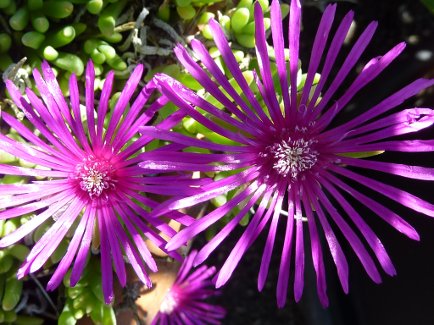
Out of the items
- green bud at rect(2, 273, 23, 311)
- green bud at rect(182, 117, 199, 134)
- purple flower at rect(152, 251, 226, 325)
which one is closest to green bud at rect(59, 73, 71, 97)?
green bud at rect(182, 117, 199, 134)

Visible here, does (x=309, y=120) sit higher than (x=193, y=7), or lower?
lower

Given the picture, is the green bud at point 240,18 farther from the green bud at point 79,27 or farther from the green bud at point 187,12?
the green bud at point 79,27

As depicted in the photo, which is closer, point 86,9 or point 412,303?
point 86,9

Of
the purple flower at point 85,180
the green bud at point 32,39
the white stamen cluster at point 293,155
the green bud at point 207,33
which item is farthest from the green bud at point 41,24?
the white stamen cluster at point 293,155

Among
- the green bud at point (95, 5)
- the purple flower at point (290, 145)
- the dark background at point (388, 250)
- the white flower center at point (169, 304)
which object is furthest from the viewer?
the dark background at point (388, 250)

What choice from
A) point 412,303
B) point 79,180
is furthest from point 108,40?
point 412,303

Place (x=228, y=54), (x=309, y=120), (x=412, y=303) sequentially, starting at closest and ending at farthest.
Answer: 1. (x=228, y=54)
2. (x=309, y=120)
3. (x=412, y=303)

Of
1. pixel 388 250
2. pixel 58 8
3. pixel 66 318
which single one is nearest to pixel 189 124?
pixel 58 8

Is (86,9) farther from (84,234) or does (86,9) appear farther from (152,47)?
(84,234)
